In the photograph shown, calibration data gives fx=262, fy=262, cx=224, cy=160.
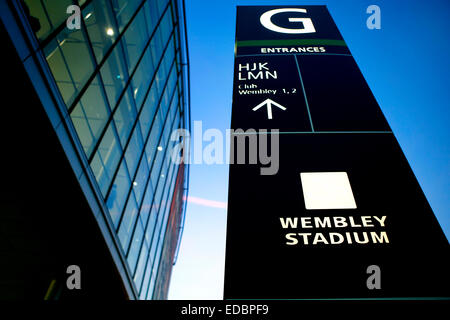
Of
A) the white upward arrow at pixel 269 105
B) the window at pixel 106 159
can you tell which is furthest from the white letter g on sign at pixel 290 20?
the window at pixel 106 159

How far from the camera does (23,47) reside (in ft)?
17.5

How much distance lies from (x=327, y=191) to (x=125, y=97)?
9300mm

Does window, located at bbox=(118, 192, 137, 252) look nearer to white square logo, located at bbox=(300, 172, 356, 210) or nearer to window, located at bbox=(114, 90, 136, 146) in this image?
window, located at bbox=(114, 90, 136, 146)

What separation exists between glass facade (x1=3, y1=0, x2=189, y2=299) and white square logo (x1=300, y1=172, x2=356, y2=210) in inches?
245

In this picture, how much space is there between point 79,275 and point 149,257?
6.98 metres

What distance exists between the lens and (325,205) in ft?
12.3

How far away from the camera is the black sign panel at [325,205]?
9.70 ft

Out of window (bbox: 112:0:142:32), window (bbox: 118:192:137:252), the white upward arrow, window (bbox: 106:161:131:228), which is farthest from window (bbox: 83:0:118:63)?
the white upward arrow

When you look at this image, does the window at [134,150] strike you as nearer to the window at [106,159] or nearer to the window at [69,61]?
the window at [106,159]

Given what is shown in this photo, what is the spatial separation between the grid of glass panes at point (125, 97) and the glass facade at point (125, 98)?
0.10ft

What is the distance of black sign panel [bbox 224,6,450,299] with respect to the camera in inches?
116
